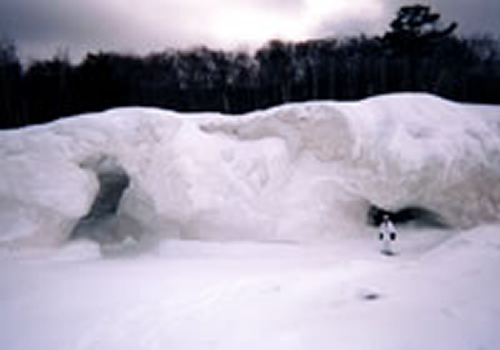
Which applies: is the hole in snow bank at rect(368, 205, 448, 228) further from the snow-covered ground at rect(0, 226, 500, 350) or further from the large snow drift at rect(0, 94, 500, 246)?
the snow-covered ground at rect(0, 226, 500, 350)

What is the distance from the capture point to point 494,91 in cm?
2052

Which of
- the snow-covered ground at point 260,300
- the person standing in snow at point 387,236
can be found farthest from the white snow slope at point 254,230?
the person standing in snow at point 387,236

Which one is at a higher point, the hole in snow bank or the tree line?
the tree line

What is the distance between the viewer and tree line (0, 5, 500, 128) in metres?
22.2

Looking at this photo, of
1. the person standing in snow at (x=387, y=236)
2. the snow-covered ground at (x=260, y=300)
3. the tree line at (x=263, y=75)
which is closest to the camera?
the snow-covered ground at (x=260, y=300)

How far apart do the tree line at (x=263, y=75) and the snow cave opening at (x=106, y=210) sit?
43.6 ft

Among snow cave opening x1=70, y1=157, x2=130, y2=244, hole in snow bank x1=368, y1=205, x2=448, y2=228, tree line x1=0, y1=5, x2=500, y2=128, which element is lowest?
hole in snow bank x1=368, y1=205, x2=448, y2=228

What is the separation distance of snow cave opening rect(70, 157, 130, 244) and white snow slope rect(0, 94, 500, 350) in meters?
0.08

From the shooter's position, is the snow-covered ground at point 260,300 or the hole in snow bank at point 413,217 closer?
the snow-covered ground at point 260,300

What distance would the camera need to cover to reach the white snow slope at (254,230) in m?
4.19

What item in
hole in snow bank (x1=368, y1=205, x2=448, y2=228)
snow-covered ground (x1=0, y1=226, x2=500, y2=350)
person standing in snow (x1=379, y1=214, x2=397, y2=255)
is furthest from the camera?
hole in snow bank (x1=368, y1=205, x2=448, y2=228)

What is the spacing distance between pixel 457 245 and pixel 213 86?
22.9 metres

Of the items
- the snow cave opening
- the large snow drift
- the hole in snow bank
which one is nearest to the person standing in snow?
the large snow drift

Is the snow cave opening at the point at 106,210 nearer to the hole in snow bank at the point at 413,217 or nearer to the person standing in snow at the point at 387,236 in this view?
the person standing in snow at the point at 387,236
